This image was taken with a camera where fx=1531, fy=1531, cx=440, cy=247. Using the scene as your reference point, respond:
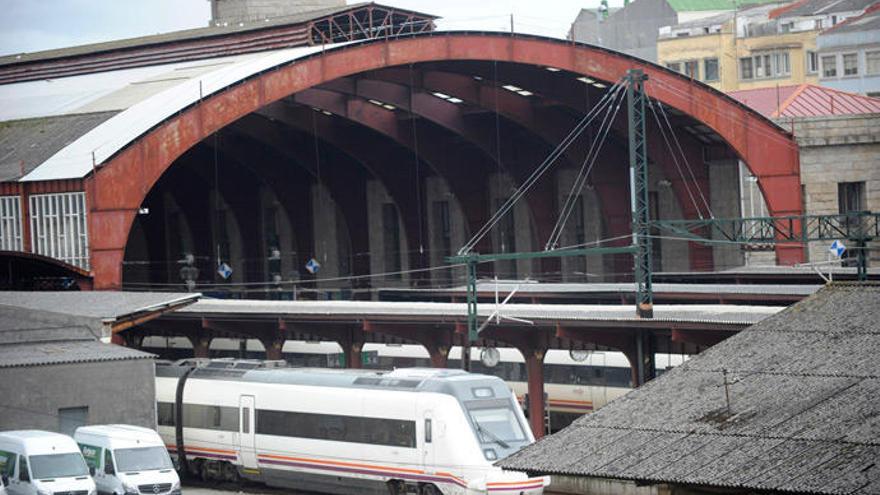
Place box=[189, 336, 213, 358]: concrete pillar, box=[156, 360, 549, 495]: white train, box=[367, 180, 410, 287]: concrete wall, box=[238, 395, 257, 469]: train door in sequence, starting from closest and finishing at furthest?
box=[156, 360, 549, 495]: white train → box=[238, 395, 257, 469]: train door → box=[189, 336, 213, 358]: concrete pillar → box=[367, 180, 410, 287]: concrete wall

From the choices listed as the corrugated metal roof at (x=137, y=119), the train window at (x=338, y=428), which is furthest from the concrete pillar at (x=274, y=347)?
the train window at (x=338, y=428)

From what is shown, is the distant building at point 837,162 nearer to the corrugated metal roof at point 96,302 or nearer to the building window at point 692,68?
the corrugated metal roof at point 96,302

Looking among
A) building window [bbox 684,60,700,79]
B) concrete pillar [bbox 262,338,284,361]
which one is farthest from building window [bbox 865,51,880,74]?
concrete pillar [bbox 262,338,284,361]

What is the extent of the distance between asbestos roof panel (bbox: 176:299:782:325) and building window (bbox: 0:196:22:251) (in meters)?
5.91

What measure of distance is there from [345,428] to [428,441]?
9.09 feet

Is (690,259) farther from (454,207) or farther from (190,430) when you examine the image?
(190,430)

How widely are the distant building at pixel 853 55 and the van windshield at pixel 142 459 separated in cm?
6840

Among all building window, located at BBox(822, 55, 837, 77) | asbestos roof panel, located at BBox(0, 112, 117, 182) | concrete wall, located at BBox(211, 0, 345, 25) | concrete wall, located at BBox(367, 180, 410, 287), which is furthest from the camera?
building window, located at BBox(822, 55, 837, 77)

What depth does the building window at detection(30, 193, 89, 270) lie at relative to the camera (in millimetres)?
47500

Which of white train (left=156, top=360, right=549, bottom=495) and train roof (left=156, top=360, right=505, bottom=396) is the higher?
train roof (left=156, top=360, right=505, bottom=396)

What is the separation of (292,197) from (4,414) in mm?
42929

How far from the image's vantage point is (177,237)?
83.1m

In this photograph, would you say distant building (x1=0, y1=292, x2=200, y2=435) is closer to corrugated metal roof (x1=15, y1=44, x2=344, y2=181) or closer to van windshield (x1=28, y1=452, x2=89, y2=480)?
van windshield (x1=28, y1=452, x2=89, y2=480)

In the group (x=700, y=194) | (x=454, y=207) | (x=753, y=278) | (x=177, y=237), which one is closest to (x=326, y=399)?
(x=753, y=278)
